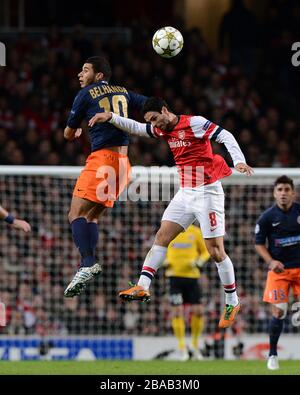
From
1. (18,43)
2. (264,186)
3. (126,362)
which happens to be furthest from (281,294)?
(18,43)

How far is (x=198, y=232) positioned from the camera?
1641 centimetres

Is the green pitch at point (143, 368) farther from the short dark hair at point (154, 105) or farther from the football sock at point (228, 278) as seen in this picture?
the short dark hair at point (154, 105)

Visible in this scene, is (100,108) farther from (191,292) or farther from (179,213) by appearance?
(191,292)

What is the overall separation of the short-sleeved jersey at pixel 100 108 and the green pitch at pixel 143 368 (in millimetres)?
2519

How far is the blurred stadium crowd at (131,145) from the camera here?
17.0 metres

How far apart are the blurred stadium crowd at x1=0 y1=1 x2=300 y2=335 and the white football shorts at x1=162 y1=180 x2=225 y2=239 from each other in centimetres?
587

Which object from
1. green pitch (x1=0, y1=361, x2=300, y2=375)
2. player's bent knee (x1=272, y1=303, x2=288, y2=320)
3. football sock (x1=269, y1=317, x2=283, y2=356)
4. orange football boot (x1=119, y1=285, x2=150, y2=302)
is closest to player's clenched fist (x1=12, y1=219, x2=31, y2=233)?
orange football boot (x1=119, y1=285, x2=150, y2=302)

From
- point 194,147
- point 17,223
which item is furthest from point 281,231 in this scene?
point 17,223

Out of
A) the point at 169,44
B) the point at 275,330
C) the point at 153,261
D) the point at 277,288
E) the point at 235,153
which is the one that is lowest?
the point at 275,330

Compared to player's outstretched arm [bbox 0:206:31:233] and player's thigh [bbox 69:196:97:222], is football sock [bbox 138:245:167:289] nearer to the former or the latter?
player's thigh [bbox 69:196:97:222]

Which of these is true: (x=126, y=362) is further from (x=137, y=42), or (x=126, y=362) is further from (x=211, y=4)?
(x=211, y=4)

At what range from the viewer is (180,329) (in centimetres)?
1577

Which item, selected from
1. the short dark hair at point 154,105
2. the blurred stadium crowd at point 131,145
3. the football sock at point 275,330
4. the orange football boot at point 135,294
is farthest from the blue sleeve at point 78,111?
the blurred stadium crowd at point 131,145

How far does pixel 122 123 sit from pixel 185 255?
17.5ft
